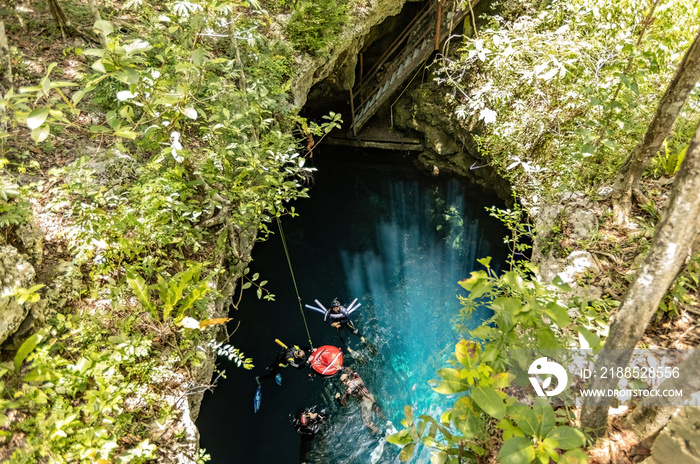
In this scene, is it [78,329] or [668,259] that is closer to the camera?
[668,259]

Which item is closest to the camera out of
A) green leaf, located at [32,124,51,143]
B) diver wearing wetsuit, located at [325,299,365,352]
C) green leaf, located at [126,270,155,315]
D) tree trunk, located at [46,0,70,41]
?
green leaf, located at [32,124,51,143]

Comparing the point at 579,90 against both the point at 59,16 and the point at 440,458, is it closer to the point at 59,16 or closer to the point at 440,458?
the point at 440,458

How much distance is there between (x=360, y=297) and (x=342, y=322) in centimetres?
94

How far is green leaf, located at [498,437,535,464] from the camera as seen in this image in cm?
233

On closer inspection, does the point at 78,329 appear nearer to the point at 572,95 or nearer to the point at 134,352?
the point at 134,352

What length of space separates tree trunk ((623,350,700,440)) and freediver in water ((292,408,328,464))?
439 cm

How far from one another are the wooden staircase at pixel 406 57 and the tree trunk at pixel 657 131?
521 cm

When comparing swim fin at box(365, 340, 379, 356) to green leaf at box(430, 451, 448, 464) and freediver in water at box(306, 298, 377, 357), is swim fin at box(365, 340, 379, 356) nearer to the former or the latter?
freediver in water at box(306, 298, 377, 357)

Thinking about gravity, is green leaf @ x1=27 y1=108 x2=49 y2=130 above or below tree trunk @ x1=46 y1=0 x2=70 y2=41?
below

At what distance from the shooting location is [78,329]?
329 cm

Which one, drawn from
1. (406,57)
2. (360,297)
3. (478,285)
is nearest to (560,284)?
(478,285)

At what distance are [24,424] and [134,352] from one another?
83cm

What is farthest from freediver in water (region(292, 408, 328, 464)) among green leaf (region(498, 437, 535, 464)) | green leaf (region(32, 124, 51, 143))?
green leaf (region(32, 124, 51, 143))

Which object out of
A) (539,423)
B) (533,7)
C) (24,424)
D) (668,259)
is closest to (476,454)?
(539,423)
